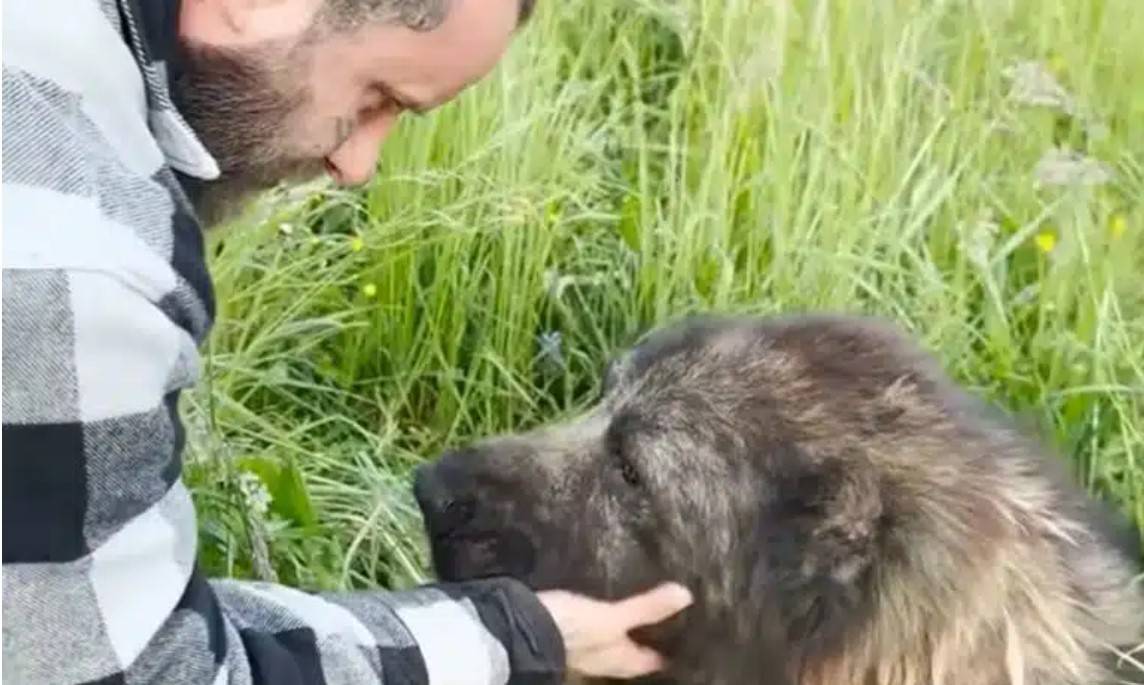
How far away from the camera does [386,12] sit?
6.34 feet

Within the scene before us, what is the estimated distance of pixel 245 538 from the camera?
325 cm

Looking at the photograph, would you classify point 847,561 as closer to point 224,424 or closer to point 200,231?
point 200,231

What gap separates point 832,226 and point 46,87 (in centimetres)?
260

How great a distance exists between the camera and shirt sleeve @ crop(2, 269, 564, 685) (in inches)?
62.5

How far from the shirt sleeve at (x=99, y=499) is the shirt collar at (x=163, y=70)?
0.22 meters

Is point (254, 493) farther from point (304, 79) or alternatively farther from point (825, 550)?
point (304, 79)

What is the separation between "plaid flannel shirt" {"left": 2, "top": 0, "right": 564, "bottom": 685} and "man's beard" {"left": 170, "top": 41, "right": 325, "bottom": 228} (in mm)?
63

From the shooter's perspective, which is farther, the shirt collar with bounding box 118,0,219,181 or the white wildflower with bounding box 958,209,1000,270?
the white wildflower with bounding box 958,209,1000,270

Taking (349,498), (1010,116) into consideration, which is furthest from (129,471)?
(1010,116)

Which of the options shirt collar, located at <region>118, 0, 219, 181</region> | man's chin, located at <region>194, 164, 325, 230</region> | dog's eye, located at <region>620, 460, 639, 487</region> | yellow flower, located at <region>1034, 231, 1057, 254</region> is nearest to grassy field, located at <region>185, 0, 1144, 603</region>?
yellow flower, located at <region>1034, 231, 1057, 254</region>

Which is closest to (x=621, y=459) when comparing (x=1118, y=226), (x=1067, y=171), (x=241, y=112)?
(x=241, y=112)

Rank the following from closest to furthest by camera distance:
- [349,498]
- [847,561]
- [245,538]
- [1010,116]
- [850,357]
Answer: [847,561] → [850,357] → [245,538] → [349,498] → [1010,116]

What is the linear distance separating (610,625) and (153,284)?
977 mm

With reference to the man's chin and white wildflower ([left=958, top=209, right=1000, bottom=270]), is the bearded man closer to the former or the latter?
the man's chin
